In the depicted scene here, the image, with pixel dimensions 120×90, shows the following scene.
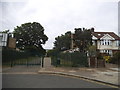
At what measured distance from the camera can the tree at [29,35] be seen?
63.9 m

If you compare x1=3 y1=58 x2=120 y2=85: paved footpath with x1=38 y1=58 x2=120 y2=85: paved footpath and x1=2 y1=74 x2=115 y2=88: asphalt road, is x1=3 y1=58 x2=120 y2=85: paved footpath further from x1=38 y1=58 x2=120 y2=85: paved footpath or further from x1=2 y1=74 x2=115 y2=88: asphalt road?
x1=2 y1=74 x2=115 y2=88: asphalt road

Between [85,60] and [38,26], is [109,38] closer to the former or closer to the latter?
[85,60]

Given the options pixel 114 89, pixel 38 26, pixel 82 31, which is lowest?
pixel 114 89

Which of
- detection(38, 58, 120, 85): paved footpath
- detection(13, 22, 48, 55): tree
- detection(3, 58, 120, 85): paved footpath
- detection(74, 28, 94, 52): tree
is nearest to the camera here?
detection(38, 58, 120, 85): paved footpath

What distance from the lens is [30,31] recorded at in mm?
65312

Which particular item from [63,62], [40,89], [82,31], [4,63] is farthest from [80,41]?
[40,89]

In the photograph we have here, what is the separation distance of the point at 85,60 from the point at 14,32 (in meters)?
48.5

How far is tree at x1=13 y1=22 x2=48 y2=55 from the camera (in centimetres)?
6388

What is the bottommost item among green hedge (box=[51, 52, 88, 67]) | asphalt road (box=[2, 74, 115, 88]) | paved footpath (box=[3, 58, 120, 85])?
paved footpath (box=[3, 58, 120, 85])

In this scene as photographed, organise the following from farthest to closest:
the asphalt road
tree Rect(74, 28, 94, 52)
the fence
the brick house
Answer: the brick house
tree Rect(74, 28, 94, 52)
the fence
the asphalt road

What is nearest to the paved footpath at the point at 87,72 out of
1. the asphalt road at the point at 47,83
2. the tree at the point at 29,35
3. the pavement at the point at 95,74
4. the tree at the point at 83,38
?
the pavement at the point at 95,74

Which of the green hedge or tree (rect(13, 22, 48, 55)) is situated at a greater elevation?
tree (rect(13, 22, 48, 55))

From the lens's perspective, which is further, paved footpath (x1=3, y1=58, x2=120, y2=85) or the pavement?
paved footpath (x1=3, y1=58, x2=120, y2=85)

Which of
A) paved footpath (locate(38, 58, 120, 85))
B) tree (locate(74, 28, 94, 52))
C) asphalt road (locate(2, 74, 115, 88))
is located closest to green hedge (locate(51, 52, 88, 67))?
paved footpath (locate(38, 58, 120, 85))
